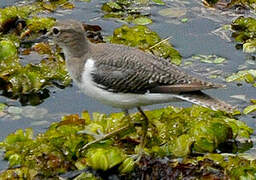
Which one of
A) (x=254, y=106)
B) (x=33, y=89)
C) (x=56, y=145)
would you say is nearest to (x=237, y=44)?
(x=254, y=106)

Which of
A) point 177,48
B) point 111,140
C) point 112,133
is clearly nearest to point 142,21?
point 177,48

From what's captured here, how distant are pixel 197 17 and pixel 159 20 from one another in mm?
583

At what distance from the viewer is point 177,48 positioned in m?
9.66

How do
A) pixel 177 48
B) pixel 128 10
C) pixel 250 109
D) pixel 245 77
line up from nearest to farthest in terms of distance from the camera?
pixel 250 109 < pixel 245 77 < pixel 177 48 < pixel 128 10

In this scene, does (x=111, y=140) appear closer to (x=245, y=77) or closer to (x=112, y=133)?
(x=112, y=133)

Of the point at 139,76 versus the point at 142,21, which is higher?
the point at 139,76

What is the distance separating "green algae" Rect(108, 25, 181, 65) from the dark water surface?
0.78ft

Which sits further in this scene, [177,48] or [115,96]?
[177,48]

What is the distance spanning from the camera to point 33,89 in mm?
8547

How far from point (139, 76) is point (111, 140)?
2.78ft

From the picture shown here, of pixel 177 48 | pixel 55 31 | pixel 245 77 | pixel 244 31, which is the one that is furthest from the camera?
pixel 244 31

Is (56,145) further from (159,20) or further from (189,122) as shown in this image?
(159,20)

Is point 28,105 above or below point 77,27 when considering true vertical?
below

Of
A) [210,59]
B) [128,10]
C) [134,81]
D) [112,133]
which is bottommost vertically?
[210,59]
